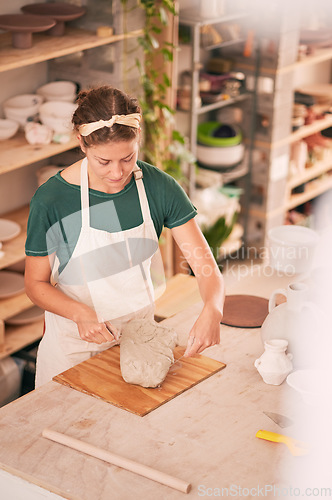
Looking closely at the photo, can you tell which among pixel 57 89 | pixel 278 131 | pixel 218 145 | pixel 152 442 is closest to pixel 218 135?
pixel 218 145

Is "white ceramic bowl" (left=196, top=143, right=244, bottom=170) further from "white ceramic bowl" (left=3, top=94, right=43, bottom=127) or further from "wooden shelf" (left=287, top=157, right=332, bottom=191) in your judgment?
"white ceramic bowl" (left=3, top=94, right=43, bottom=127)

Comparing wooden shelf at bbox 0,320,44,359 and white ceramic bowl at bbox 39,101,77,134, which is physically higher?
white ceramic bowl at bbox 39,101,77,134

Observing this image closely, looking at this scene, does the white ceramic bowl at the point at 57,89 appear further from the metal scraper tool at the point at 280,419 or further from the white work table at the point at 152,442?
the metal scraper tool at the point at 280,419

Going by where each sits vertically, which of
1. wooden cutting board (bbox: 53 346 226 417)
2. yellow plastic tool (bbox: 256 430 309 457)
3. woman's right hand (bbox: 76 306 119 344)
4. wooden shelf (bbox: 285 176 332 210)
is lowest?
wooden shelf (bbox: 285 176 332 210)

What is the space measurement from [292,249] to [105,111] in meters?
1.02

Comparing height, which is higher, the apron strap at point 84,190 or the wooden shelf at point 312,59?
the apron strap at point 84,190

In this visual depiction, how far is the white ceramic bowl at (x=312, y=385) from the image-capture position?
182cm

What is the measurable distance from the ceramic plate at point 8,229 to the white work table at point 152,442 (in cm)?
148

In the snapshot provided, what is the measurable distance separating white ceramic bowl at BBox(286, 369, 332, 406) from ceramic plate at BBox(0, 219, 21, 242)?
1791 mm

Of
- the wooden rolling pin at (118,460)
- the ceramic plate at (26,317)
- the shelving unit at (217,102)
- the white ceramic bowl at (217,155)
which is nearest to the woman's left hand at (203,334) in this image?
the wooden rolling pin at (118,460)

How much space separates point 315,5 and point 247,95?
3.21 ft

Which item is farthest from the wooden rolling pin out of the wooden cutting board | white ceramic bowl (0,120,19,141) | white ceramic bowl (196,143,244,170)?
white ceramic bowl (196,143,244,170)

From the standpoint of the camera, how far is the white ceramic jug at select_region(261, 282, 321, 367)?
194 cm

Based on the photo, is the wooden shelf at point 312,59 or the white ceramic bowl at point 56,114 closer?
the white ceramic bowl at point 56,114
